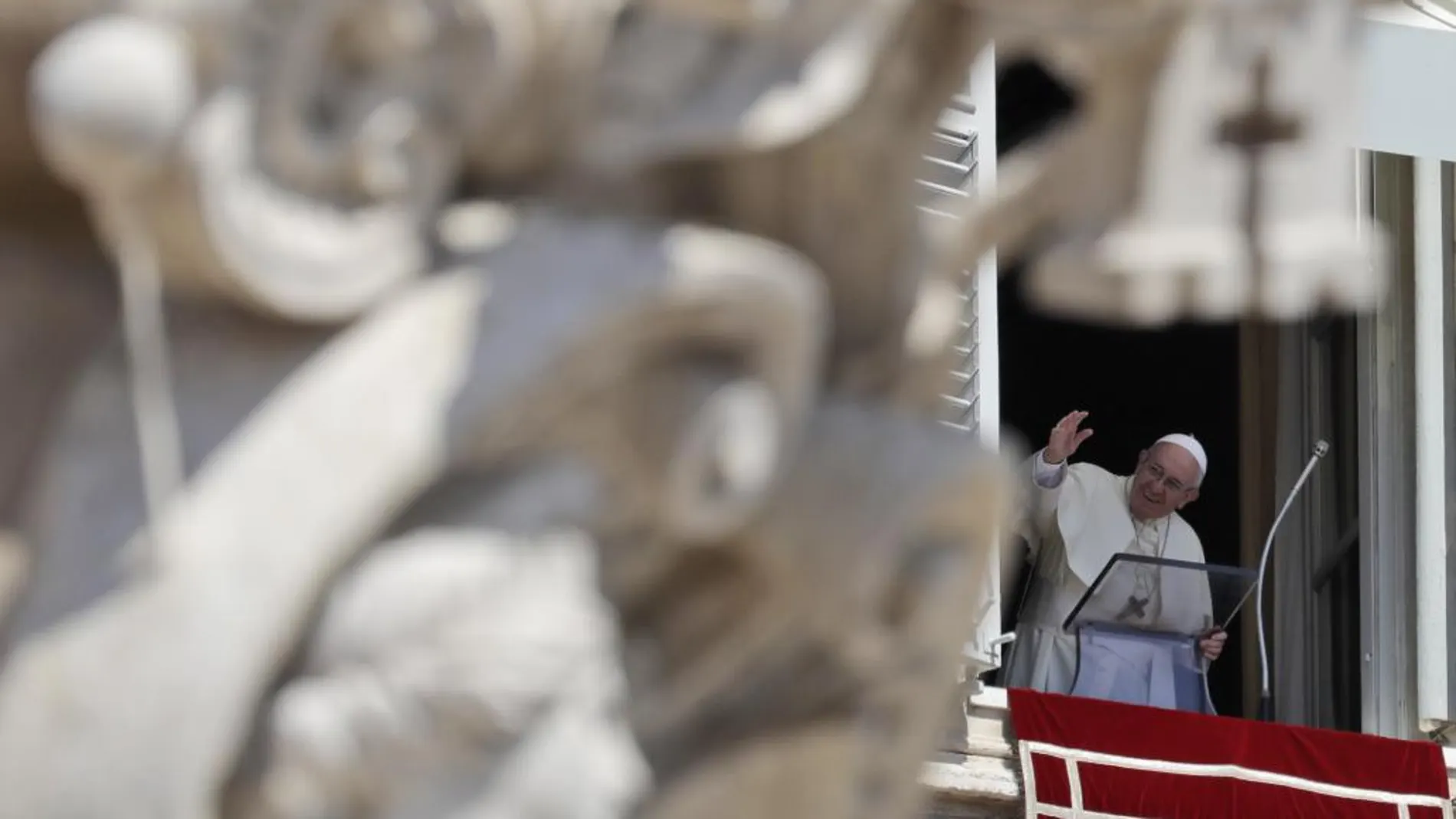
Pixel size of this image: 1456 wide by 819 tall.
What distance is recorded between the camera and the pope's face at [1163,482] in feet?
27.4

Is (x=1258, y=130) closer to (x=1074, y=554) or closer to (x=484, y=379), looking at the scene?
(x=484, y=379)

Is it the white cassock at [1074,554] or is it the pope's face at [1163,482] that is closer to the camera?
the white cassock at [1074,554]

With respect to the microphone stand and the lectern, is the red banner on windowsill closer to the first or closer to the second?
the lectern

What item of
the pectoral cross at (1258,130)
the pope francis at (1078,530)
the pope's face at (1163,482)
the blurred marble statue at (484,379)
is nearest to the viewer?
the blurred marble statue at (484,379)

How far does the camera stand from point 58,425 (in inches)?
65.7

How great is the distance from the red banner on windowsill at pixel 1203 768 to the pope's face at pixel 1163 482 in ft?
1.93

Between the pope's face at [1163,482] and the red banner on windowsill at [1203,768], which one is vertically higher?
the pope's face at [1163,482]

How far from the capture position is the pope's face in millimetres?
8359

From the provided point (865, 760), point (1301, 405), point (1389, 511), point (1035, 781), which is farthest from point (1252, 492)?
point (865, 760)

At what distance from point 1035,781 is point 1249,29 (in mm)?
6540

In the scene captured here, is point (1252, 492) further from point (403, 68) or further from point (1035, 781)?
point (403, 68)

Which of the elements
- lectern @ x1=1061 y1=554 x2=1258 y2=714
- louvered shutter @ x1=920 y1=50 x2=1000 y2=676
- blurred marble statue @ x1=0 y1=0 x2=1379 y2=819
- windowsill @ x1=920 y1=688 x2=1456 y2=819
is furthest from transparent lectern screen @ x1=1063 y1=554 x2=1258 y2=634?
blurred marble statue @ x1=0 y1=0 x2=1379 y2=819

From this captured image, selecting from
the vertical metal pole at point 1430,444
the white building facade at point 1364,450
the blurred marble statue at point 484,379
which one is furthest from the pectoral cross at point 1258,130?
the vertical metal pole at point 1430,444

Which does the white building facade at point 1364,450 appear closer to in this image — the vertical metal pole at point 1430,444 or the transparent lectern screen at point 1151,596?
the vertical metal pole at point 1430,444
